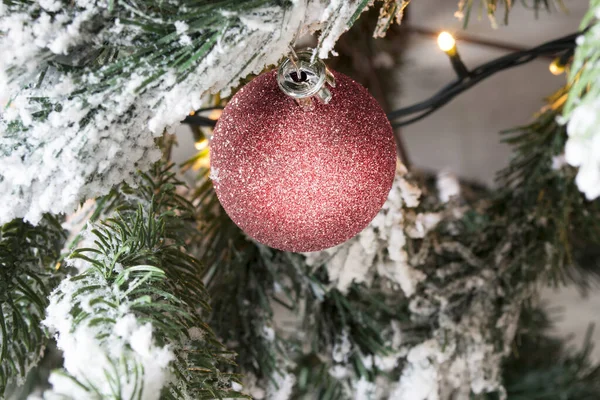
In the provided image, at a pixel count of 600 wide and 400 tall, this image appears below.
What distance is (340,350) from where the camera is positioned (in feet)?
1.59

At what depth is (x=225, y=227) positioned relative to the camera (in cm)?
50

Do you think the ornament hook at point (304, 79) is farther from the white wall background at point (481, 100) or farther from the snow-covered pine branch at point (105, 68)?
the white wall background at point (481, 100)

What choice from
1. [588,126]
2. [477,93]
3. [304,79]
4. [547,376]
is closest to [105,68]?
[304,79]

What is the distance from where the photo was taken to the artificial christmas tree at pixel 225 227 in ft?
0.81

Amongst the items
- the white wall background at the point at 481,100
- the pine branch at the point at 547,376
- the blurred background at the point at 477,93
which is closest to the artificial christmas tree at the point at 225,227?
the pine branch at the point at 547,376

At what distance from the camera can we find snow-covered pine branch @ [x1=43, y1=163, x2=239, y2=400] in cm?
24

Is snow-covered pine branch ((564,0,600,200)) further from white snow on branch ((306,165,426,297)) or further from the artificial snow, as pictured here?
white snow on branch ((306,165,426,297))

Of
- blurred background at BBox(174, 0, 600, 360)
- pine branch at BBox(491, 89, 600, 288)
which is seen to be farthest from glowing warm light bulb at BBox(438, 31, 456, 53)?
blurred background at BBox(174, 0, 600, 360)

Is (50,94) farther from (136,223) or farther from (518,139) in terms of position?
(518,139)

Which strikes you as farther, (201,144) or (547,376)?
(547,376)

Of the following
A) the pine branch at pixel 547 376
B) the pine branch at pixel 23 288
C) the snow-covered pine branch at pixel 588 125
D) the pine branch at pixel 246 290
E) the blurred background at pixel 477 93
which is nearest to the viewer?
the snow-covered pine branch at pixel 588 125

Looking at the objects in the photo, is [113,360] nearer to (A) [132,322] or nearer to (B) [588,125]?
(A) [132,322]

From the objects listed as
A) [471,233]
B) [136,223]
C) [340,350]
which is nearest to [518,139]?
[471,233]

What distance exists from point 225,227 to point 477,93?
3.71ft
